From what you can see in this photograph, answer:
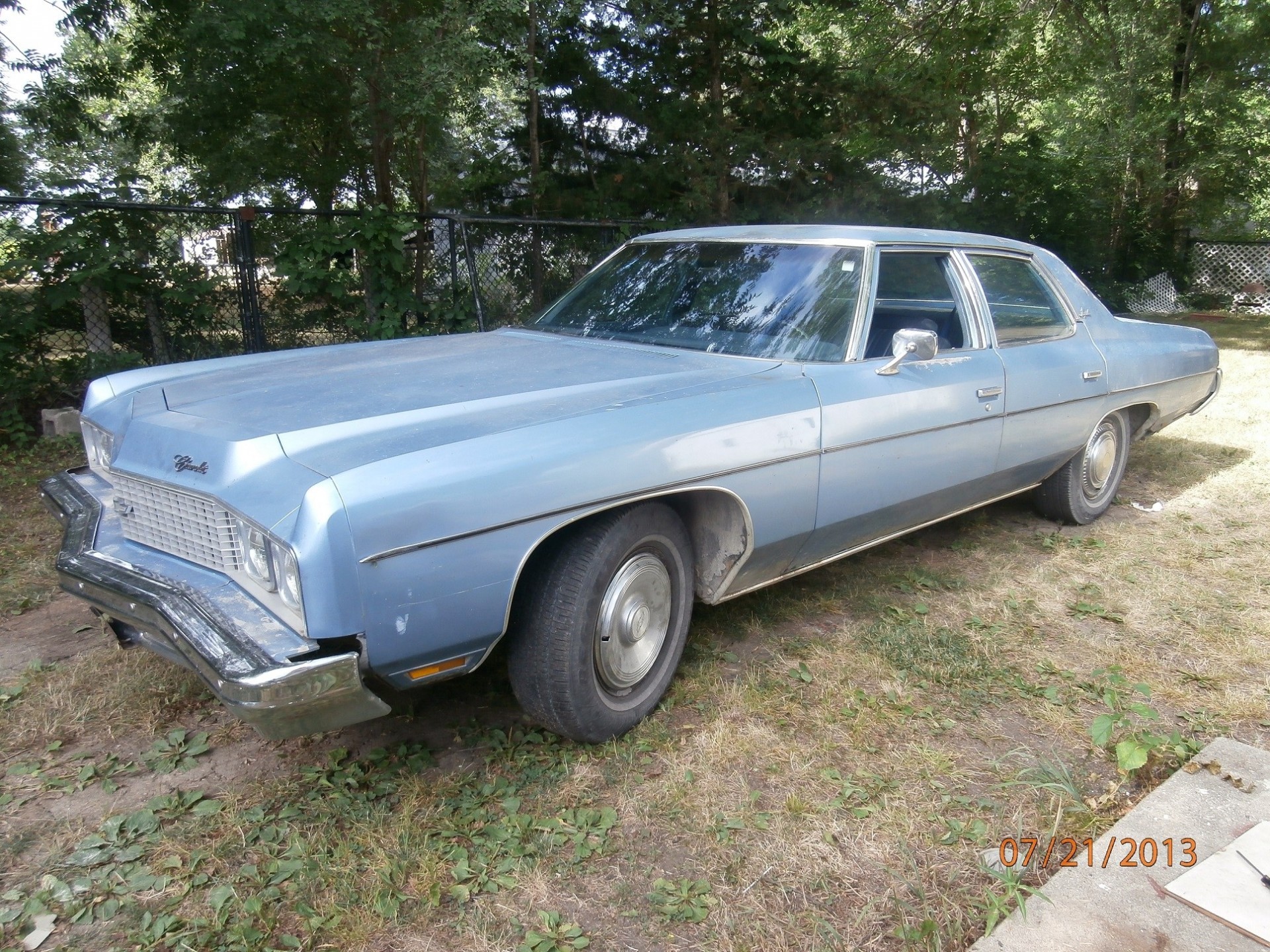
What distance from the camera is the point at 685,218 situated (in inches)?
386

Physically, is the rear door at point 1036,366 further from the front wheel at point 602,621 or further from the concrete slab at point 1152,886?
the front wheel at point 602,621

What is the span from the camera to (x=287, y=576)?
2178 mm

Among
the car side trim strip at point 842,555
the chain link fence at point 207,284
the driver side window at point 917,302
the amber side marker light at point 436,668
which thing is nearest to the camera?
the amber side marker light at point 436,668

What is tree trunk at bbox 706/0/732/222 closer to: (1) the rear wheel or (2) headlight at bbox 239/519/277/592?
(1) the rear wheel

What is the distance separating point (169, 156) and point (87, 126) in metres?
0.94

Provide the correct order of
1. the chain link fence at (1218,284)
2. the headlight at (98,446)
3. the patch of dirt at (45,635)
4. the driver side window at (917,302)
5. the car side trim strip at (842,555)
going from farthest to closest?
1. the chain link fence at (1218,284)
2. the driver side window at (917,302)
3. the patch of dirt at (45,635)
4. the car side trim strip at (842,555)
5. the headlight at (98,446)

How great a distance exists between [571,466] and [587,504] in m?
0.12

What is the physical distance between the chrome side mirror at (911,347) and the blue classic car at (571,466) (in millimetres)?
10

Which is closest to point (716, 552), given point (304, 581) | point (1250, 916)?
point (304, 581)

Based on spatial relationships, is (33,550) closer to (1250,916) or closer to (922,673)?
(922,673)

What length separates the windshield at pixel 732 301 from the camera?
3457 millimetres

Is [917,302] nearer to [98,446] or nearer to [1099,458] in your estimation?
[1099,458]

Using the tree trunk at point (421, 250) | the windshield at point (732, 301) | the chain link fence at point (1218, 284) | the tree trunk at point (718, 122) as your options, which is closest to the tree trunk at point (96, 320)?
the tree trunk at point (421, 250)
